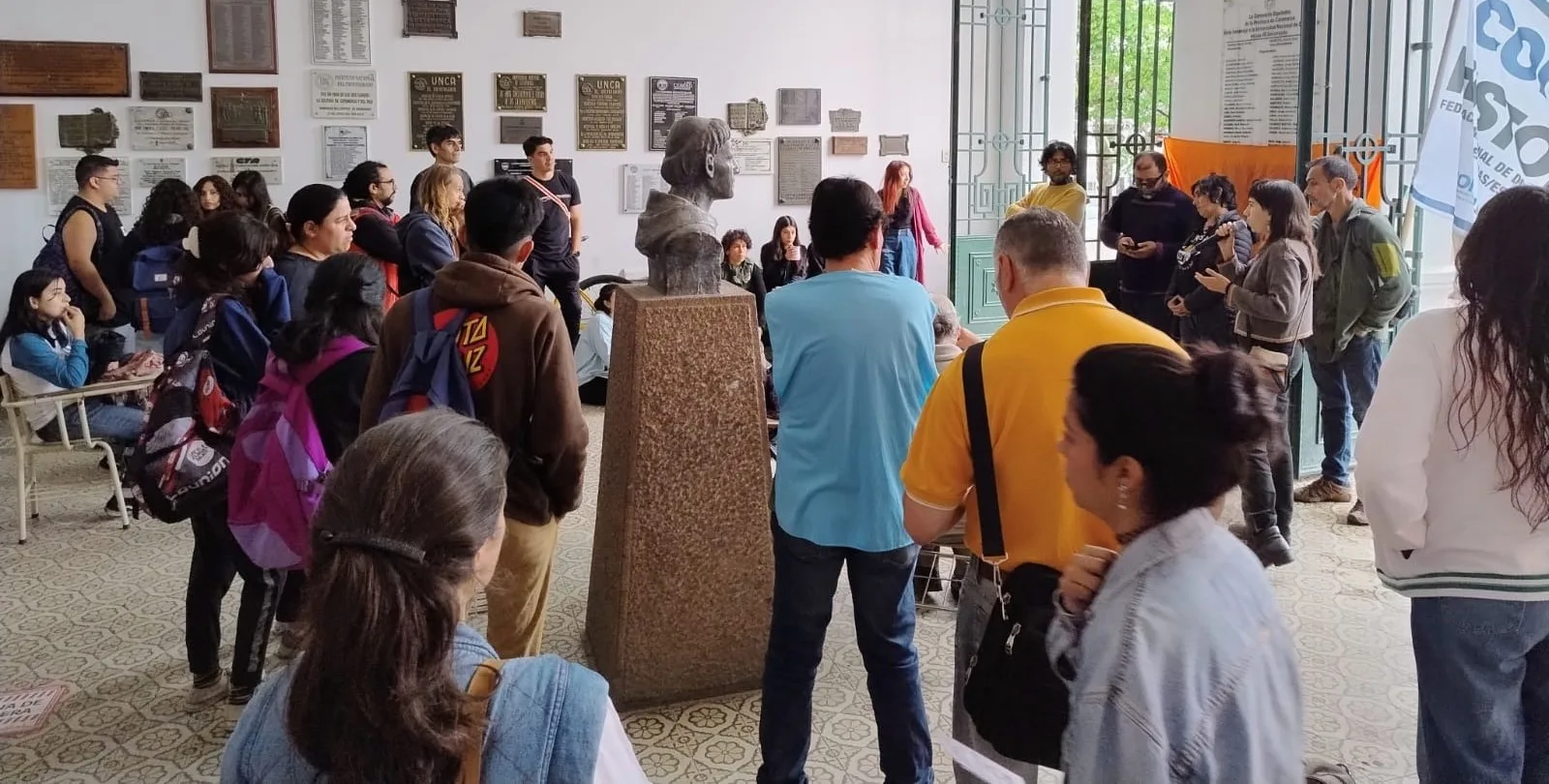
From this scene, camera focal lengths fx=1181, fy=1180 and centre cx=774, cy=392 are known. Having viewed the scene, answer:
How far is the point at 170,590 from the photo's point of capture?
400cm

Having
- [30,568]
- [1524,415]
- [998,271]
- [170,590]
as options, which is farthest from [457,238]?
[1524,415]

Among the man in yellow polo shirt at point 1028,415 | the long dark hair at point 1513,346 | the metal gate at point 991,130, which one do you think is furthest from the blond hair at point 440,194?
the metal gate at point 991,130

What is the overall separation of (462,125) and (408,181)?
1.61 feet

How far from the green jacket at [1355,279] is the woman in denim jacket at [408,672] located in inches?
164

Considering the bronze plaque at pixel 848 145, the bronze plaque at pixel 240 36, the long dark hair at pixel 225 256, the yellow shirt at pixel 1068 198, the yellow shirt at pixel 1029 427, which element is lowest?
the yellow shirt at pixel 1029 427

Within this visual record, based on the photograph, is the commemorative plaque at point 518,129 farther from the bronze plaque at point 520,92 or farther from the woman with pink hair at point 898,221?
the woman with pink hair at point 898,221

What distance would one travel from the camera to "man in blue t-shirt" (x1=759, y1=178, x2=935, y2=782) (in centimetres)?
228

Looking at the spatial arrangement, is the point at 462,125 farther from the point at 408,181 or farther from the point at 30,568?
the point at 30,568

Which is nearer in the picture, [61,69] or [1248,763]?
[1248,763]

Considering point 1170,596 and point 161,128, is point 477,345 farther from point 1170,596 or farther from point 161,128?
point 161,128

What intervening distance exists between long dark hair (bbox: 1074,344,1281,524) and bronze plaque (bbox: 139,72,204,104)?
6917 mm

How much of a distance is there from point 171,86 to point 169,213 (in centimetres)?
225

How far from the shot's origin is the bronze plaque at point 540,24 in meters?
7.50

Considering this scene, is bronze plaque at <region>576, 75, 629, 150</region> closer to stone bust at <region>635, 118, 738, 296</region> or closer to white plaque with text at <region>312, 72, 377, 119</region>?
white plaque with text at <region>312, 72, 377, 119</region>
